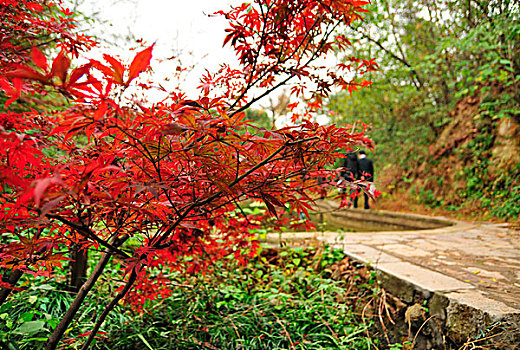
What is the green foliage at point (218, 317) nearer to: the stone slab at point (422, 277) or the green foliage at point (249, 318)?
the green foliage at point (249, 318)

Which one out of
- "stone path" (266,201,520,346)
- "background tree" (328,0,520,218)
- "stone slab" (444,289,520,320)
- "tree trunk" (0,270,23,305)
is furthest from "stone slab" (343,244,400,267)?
"background tree" (328,0,520,218)

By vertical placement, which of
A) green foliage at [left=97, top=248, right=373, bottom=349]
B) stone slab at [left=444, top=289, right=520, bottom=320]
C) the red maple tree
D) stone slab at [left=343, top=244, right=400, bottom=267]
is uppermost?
the red maple tree

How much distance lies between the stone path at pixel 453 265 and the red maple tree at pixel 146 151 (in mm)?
990

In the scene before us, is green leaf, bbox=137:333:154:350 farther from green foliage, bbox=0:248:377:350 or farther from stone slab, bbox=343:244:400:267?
stone slab, bbox=343:244:400:267

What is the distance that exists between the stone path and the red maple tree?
3.25 ft

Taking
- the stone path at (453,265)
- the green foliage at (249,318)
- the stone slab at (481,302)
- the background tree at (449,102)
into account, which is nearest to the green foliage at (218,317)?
the green foliage at (249,318)

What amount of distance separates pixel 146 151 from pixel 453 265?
93.1 inches

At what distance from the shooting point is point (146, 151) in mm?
803

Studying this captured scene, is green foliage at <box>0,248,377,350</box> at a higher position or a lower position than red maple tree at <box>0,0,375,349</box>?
lower

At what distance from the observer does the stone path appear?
153cm

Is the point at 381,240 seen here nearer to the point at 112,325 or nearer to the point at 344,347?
the point at 344,347

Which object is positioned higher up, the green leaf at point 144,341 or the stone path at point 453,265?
the stone path at point 453,265

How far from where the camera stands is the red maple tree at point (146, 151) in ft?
2.16

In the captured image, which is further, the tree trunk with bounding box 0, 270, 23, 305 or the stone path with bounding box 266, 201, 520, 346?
the stone path with bounding box 266, 201, 520, 346
